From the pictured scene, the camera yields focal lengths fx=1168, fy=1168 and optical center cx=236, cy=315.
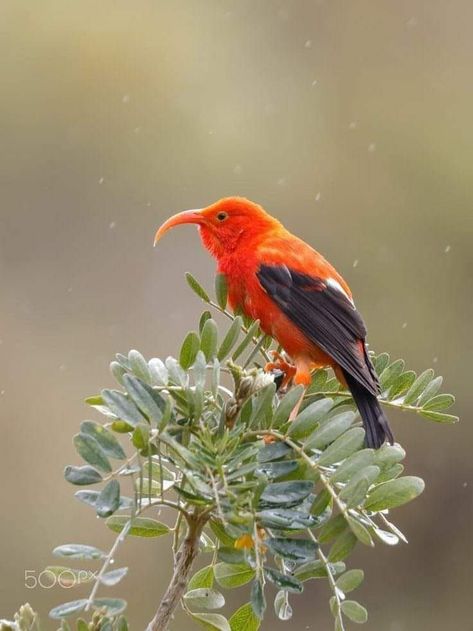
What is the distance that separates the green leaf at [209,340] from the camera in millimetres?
2156

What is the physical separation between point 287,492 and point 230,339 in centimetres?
44

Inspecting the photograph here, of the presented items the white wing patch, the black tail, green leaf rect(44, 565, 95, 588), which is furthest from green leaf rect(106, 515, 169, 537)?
the white wing patch

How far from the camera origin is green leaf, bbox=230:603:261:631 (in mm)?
2168

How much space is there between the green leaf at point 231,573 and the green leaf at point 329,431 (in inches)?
11.3

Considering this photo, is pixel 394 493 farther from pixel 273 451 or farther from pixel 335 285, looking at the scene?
pixel 335 285

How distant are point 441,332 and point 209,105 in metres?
3.77

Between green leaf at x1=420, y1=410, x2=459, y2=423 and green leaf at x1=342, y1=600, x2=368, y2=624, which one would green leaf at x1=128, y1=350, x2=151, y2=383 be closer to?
green leaf at x1=342, y1=600, x2=368, y2=624

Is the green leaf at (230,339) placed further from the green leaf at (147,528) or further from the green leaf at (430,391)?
the green leaf at (430,391)

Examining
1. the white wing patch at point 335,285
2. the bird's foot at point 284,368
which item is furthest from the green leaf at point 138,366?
the white wing patch at point 335,285

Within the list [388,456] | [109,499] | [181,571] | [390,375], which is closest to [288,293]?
[390,375]

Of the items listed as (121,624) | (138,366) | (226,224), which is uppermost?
(226,224)

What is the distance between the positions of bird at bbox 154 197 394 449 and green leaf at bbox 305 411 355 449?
2.48 feet

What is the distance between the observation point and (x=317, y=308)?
350cm

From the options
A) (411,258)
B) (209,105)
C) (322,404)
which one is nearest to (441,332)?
(411,258)
